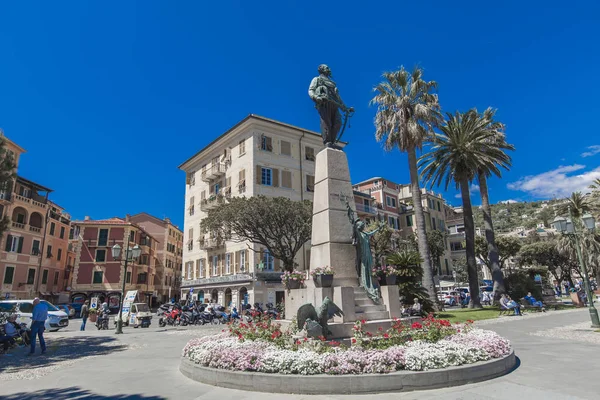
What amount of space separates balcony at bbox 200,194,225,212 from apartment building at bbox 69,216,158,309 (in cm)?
1125

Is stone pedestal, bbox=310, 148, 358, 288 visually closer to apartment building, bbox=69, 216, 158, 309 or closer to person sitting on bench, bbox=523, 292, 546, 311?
person sitting on bench, bbox=523, 292, 546, 311

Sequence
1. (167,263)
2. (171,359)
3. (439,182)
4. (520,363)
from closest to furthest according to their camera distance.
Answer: (520,363)
(171,359)
(439,182)
(167,263)

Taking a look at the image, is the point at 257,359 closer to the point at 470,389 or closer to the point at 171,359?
the point at 470,389

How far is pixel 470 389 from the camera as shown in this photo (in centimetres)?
562

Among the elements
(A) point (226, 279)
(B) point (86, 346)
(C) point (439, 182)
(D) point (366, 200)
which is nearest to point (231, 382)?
(B) point (86, 346)

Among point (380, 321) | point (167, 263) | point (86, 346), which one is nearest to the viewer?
point (380, 321)

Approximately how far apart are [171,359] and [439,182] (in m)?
23.7

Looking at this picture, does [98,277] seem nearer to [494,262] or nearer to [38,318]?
[38,318]

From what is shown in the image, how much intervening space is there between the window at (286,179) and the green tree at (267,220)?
8.42 metres

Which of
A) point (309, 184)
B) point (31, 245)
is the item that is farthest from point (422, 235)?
point (31, 245)

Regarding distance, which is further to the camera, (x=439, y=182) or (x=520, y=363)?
(x=439, y=182)

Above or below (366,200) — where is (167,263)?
below

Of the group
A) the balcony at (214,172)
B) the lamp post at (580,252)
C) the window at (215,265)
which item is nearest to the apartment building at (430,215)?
the window at (215,265)

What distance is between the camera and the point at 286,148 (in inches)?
1435
